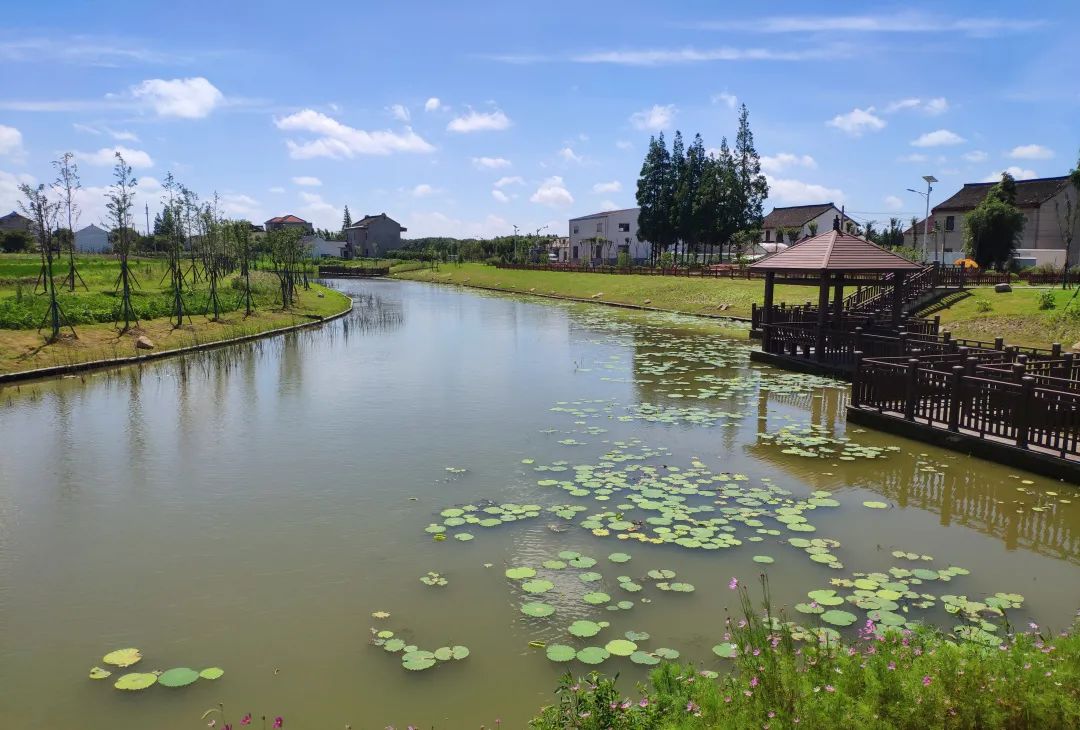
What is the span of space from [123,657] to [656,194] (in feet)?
192

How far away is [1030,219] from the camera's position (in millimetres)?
46125

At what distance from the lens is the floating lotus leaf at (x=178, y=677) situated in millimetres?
4676

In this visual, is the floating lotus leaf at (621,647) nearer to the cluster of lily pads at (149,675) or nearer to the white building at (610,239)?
the cluster of lily pads at (149,675)

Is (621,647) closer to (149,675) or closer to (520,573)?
(520,573)

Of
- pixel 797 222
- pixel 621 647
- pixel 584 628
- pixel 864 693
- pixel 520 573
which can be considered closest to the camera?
pixel 864 693

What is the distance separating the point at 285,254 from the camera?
34.8 metres

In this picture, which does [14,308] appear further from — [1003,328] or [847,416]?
[1003,328]

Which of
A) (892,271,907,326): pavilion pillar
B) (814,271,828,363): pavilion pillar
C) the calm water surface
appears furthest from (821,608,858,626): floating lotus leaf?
(892,271,907,326): pavilion pillar

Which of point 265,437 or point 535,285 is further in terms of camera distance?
point 535,285

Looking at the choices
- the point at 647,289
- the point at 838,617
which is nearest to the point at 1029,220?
the point at 647,289

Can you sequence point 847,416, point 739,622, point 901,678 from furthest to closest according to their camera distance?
1. point 847,416
2. point 739,622
3. point 901,678

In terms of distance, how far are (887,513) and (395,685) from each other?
5.94 m

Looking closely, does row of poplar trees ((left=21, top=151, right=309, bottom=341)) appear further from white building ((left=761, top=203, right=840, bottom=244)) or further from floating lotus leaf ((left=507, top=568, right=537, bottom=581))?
white building ((left=761, top=203, right=840, bottom=244))

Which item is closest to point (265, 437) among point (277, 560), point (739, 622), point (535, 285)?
point (277, 560)
